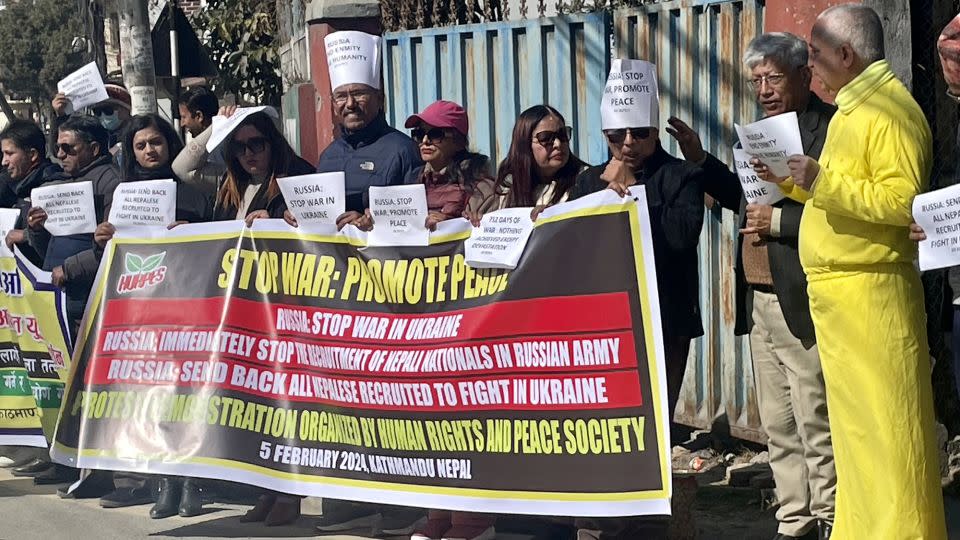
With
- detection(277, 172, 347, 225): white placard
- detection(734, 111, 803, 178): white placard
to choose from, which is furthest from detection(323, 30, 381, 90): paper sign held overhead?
detection(734, 111, 803, 178): white placard

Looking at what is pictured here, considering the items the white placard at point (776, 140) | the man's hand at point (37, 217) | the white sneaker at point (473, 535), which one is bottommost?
the white sneaker at point (473, 535)

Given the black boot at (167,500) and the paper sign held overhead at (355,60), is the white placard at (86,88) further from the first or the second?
the black boot at (167,500)

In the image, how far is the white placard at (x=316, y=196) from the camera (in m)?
6.91

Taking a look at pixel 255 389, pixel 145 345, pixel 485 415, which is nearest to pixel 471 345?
pixel 485 415

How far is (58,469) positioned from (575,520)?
3947 millimetres

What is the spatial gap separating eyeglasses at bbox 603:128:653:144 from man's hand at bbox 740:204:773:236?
1.76ft

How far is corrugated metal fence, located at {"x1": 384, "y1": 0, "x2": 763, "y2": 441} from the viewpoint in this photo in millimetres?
7793

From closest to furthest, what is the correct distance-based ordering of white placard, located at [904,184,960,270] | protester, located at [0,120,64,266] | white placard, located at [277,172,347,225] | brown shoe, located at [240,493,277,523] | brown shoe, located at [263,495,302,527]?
1. white placard, located at [904,184,960,270]
2. white placard, located at [277,172,347,225]
3. brown shoe, located at [263,495,302,527]
4. brown shoe, located at [240,493,277,523]
5. protester, located at [0,120,64,266]

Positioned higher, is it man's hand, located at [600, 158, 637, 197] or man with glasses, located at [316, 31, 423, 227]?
man with glasses, located at [316, 31, 423, 227]

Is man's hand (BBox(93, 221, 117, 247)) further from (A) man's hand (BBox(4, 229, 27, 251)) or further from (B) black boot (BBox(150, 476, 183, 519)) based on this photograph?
(B) black boot (BBox(150, 476, 183, 519))

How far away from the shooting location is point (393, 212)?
6.73 meters

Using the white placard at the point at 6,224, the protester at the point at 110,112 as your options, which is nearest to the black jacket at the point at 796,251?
the white placard at the point at 6,224

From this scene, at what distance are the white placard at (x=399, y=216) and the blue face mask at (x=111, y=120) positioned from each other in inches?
159

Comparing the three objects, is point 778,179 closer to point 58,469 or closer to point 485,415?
point 485,415
